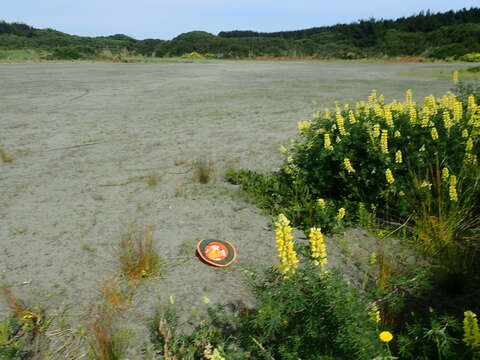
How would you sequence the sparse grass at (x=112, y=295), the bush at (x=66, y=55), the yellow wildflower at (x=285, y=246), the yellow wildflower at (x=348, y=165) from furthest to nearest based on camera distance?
1. the bush at (x=66, y=55)
2. the yellow wildflower at (x=348, y=165)
3. the sparse grass at (x=112, y=295)
4. the yellow wildflower at (x=285, y=246)

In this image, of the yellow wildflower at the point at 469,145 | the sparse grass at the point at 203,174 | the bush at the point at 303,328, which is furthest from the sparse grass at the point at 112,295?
the yellow wildflower at the point at 469,145

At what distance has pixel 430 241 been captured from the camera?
3.04 m

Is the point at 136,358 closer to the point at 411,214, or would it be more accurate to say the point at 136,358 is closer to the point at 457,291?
the point at 457,291

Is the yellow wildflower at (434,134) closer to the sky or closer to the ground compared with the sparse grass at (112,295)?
closer to the sky

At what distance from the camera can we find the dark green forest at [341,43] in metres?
43.3

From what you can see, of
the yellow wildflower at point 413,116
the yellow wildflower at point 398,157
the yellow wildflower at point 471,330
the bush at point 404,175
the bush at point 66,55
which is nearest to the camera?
the yellow wildflower at point 471,330

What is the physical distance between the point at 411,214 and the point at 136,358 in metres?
2.57

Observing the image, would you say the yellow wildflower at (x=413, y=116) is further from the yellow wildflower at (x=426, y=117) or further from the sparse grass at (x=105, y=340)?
the sparse grass at (x=105, y=340)

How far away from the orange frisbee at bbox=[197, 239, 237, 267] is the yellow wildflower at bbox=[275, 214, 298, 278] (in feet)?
3.76

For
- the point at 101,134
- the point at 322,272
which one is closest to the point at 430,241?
the point at 322,272

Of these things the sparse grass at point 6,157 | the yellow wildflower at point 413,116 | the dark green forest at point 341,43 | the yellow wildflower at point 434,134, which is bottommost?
the sparse grass at point 6,157

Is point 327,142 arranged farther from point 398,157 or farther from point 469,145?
point 469,145

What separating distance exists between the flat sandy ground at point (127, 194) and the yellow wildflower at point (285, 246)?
2.74ft

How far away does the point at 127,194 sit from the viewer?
14.4 ft
